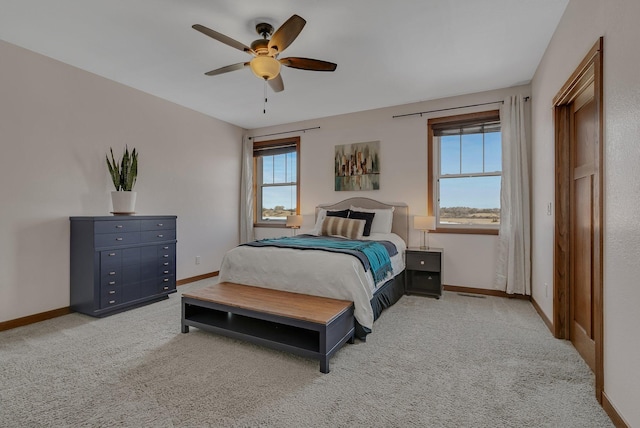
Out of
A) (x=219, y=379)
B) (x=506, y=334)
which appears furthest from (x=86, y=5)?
(x=506, y=334)

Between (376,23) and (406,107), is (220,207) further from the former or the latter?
(376,23)

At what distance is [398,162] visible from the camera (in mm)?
4613

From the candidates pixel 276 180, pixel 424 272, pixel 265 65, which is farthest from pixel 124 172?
pixel 424 272

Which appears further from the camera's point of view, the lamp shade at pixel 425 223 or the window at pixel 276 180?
the window at pixel 276 180

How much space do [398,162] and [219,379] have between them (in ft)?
11.9

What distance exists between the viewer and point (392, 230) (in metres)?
4.56

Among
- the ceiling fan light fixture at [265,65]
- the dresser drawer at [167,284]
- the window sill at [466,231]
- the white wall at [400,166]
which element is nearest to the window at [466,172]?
the window sill at [466,231]

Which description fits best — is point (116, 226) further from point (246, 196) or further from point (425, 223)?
point (425, 223)

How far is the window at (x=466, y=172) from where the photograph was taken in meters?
4.11

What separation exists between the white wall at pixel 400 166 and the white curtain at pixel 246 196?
48cm

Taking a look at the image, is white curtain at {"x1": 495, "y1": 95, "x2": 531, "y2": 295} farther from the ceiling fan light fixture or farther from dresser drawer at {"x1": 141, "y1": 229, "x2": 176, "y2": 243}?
dresser drawer at {"x1": 141, "y1": 229, "x2": 176, "y2": 243}

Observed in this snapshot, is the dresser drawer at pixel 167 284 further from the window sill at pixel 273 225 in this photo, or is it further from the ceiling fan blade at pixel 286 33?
the ceiling fan blade at pixel 286 33

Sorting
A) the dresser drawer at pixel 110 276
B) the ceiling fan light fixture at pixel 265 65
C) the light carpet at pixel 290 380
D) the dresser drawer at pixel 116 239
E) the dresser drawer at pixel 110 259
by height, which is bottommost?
the light carpet at pixel 290 380

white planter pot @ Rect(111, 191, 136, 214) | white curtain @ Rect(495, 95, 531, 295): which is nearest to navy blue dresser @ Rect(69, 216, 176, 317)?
white planter pot @ Rect(111, 191, 136, 214)
